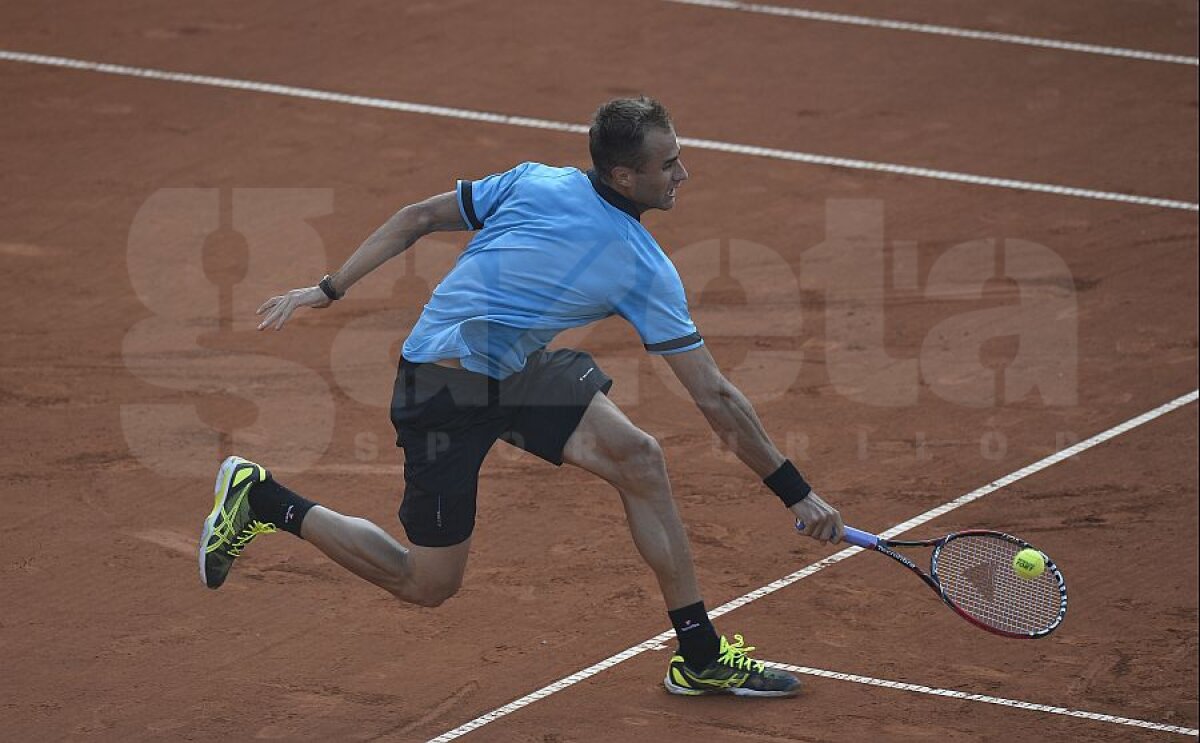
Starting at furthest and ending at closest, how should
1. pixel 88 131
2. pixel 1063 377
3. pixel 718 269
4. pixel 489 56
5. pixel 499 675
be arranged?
1. pixel 489 56
2. pixel 88 131
3. pixel 718 269
4. pixel 1063 377
5. pixel 499 675

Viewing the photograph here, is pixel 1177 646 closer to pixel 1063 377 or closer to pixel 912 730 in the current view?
pixel 912 730

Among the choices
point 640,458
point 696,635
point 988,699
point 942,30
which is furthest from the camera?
point 942,30

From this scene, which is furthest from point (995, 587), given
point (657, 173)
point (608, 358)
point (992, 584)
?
point (608, 358)

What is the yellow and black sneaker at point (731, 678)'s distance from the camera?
666 centimetres

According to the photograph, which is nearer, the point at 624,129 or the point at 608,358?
the point at 624,129

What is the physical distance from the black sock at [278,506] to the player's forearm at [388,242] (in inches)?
31.6

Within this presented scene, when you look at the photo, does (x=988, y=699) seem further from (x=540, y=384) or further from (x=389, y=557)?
(x=389, y=557)

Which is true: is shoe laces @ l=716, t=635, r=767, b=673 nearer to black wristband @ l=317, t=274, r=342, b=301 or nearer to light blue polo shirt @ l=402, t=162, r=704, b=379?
light blue polo shirt @ l=402, t=162, r=704, b=379

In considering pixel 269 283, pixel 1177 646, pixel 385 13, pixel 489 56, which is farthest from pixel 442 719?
pixel 385 13

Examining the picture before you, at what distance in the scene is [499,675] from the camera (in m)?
6.88

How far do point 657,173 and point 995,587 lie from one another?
2.04 metres

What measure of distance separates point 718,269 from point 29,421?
13.9 feet

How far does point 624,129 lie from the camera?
602cm

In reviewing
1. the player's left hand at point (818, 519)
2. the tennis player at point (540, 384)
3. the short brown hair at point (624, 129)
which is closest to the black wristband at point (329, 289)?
the tennis player at point (540, 384)
